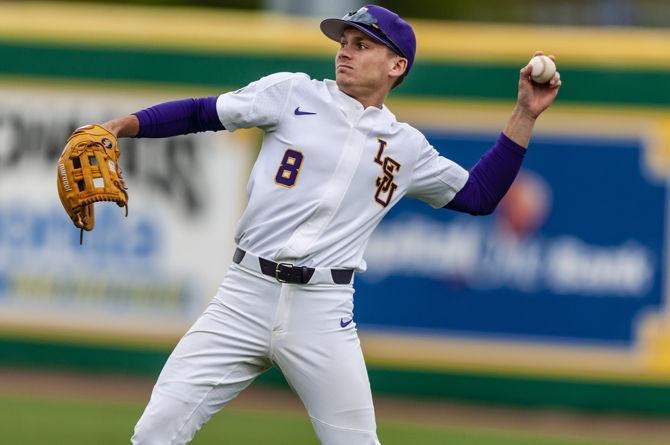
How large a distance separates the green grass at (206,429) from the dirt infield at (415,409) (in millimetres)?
294

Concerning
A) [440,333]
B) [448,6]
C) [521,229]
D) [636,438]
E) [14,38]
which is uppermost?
[448,6]

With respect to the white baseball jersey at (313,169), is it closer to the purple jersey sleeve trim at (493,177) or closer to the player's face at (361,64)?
the player's face at (361,64)

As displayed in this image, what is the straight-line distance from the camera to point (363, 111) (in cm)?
493

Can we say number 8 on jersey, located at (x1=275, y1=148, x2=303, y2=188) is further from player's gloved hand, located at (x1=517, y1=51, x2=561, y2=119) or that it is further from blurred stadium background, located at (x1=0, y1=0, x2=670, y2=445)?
blurred stadium background, located at (x1=0, y1=0, x2=670, y2=445)

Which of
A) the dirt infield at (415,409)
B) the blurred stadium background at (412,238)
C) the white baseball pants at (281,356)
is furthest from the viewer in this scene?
the blurred stadium background at (412,238)

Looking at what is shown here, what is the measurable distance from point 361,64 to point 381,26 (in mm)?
172

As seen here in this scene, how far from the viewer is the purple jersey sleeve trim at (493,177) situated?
204 inches

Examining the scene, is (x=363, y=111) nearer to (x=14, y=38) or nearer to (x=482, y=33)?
(x=482, y=33)

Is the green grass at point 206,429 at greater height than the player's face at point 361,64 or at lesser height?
lesser

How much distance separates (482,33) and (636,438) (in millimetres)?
3362

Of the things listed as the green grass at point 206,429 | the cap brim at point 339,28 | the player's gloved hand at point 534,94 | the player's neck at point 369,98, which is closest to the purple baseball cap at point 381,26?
the cap brim at point 339,28

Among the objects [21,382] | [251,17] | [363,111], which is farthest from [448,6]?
[363,111]

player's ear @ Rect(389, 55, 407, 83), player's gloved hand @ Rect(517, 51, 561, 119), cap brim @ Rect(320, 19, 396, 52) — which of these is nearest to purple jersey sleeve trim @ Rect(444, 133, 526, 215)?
player's gloved hand @ Rect(517, 51, 561, 119)

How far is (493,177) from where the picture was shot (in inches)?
204
